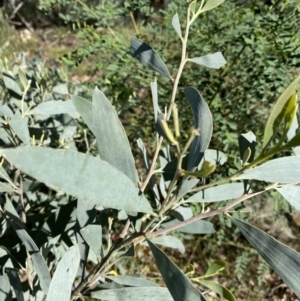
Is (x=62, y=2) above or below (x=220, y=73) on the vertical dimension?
above

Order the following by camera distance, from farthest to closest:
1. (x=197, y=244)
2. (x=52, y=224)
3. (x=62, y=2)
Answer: (x=197, y=244) → (x=62, y=2) → (x=52, y=224)

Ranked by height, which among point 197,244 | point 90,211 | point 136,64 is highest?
point 136,64

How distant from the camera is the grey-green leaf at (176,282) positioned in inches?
24.5

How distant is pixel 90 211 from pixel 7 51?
3296mm

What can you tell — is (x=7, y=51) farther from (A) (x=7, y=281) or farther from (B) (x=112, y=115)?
(B) (x=112, y=115)

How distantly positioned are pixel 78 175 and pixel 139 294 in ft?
1.29

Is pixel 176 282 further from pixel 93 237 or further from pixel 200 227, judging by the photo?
pixel 200 227

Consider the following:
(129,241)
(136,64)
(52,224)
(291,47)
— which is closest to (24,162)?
(129,241)

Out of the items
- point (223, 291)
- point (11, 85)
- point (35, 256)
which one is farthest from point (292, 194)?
point (11, 85)

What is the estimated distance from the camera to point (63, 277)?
2.51 feet

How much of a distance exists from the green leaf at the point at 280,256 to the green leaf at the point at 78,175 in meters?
0.20

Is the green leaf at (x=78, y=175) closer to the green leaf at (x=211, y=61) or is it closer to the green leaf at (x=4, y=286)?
the green leaf at (x=211, y=61)

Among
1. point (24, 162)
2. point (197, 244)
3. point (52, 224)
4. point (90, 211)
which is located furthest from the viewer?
point (197, 244)

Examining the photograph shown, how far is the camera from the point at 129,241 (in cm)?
77
